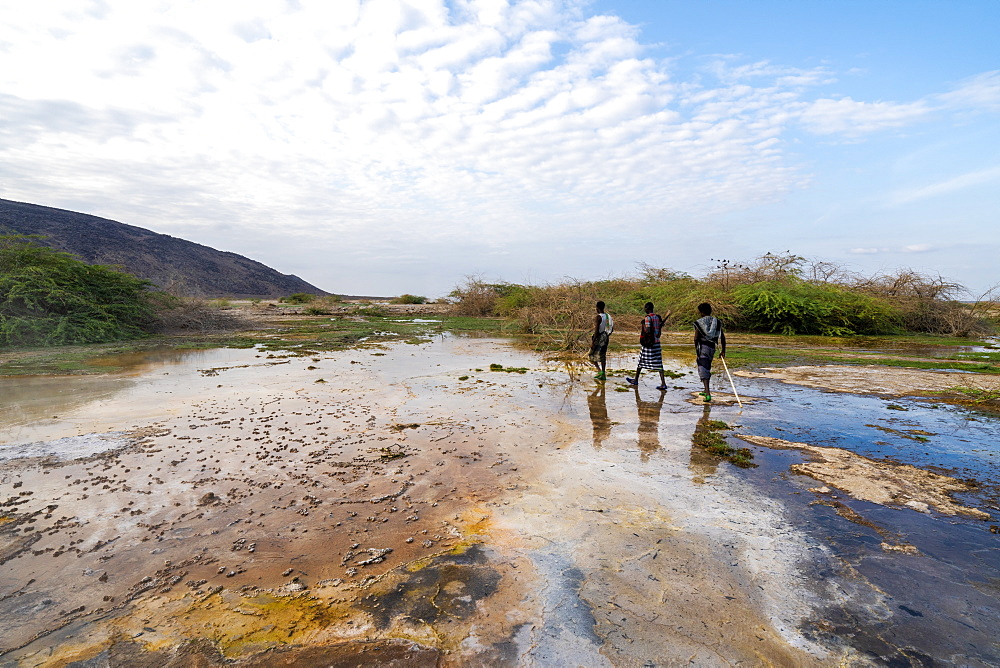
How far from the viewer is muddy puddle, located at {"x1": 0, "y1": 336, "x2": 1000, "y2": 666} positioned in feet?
9.48

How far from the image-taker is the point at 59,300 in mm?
16828

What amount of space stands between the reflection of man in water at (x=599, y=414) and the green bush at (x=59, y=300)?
17.0 meters

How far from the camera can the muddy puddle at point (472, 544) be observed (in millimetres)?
2891

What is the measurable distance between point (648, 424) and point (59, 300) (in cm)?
1953

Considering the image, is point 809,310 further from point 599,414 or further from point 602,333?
point 599,414

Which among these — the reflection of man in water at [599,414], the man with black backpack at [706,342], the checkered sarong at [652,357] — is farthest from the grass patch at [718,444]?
the checkered sarong at [652,357]

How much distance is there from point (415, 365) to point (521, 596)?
10.4m

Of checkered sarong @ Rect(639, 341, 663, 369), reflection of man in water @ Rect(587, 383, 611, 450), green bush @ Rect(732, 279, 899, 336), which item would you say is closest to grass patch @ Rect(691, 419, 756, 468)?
reflection of man in water @ Rect(587, 383, 611, 450)

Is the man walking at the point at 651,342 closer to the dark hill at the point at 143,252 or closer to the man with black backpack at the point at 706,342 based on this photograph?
the man with black backpack at the point at 706,342

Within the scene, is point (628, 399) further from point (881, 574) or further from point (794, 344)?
point (794, 344)

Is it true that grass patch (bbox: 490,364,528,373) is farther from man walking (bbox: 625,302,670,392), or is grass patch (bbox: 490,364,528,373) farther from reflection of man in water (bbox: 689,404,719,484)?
reflection of man in water (bbox: 689,404,719,484)

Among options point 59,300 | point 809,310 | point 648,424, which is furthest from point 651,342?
point 59,300

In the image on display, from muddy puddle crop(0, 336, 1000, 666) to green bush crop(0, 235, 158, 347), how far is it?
10.3 meters

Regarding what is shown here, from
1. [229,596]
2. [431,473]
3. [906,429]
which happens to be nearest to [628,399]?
[906,429]
